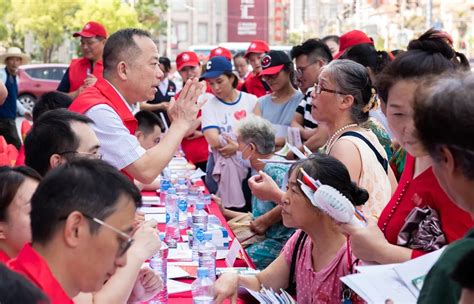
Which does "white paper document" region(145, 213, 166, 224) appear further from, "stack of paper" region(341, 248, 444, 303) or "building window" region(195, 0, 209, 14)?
"building window" region(195, 0, 209, 14)

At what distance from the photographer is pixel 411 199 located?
238 centimetres

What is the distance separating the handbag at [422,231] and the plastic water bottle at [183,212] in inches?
86.9

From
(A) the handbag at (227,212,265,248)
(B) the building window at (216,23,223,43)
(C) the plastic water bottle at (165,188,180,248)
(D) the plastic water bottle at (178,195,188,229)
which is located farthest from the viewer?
(B) the building window at (216,23,223,43)

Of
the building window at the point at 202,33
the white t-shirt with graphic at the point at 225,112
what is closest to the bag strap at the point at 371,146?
the white t-shirt with graphic at the point at 225,112

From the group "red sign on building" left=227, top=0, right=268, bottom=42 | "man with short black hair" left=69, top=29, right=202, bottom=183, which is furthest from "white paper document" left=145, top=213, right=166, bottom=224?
"red sign on building" left=227, top=0, right=268, bottom=42

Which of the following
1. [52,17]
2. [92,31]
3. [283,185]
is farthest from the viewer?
[52,17]

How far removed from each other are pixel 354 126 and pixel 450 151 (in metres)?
1.90

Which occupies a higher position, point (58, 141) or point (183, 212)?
point (58, 141)

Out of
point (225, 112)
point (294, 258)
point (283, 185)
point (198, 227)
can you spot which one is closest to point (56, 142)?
point (294, 258)

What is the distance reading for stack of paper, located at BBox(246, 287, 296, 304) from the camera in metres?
2.75

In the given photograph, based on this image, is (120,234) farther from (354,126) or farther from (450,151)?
(354,126)

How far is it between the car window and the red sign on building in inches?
1261

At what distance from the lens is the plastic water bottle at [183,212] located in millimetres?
4453

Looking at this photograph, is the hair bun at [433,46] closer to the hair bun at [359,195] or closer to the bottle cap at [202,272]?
the hair bun at [359,195]
